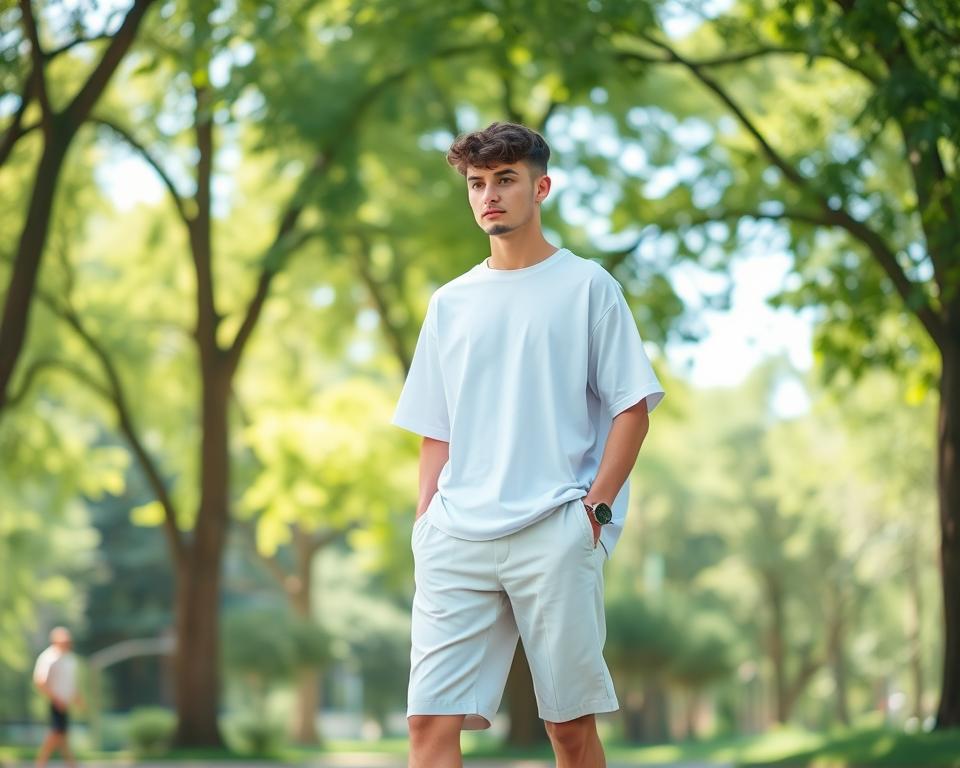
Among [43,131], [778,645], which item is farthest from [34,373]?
[778,645]

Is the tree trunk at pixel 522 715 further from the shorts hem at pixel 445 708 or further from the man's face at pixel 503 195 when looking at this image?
the man's face at pixel 503 195

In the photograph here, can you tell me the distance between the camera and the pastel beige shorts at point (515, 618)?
3.99 m

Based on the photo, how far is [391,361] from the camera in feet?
90.4

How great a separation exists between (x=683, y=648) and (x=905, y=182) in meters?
20.0

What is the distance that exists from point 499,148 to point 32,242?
31.0 feet

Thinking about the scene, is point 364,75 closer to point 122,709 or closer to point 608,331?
point 608,331

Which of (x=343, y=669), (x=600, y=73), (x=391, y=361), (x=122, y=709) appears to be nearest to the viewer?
(x=600, y=73)

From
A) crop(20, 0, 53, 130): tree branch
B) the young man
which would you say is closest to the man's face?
the young man

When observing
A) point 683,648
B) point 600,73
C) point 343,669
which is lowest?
point 343,669

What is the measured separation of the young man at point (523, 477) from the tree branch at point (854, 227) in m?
9.75

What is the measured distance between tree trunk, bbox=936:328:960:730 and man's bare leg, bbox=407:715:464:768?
36.2 ft

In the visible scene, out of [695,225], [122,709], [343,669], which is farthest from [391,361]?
[343,669]

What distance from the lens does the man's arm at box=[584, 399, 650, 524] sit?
13.2 ft

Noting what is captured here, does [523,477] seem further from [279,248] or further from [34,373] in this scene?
[34,373]
